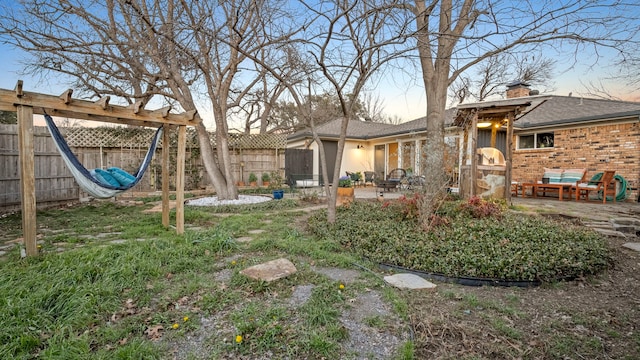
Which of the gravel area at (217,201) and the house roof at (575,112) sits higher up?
the house roof at (575,112)

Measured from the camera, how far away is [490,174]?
7.24 metres

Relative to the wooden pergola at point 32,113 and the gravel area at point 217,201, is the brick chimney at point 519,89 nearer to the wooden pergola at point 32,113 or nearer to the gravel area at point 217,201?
the gravel area at point 217,201

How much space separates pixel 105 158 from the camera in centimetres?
1077

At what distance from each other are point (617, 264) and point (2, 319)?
18.9ft

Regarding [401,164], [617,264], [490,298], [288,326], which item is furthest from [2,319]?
[401,164]

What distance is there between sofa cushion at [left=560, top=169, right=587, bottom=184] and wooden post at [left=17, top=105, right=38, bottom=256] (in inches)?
443

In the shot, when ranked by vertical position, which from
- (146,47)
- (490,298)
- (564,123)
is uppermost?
(146,47)

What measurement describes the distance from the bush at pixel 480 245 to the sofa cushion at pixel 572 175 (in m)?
5.52

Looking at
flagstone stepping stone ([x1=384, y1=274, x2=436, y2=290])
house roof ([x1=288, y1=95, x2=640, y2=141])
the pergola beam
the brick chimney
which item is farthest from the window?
the pergola beam

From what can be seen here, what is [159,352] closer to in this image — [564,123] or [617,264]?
[617,264]

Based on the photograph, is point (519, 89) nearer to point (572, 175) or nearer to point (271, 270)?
point (572, 175)

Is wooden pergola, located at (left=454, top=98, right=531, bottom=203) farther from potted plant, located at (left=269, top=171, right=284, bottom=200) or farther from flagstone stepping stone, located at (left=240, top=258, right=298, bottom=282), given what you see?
potted plant, located at (left=269, top=171, right=284, bottom=200)

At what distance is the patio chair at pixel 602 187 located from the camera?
7473 mm

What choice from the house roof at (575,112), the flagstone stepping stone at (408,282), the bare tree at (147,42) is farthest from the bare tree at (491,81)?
the flagstone stepping stone at (408,282)
